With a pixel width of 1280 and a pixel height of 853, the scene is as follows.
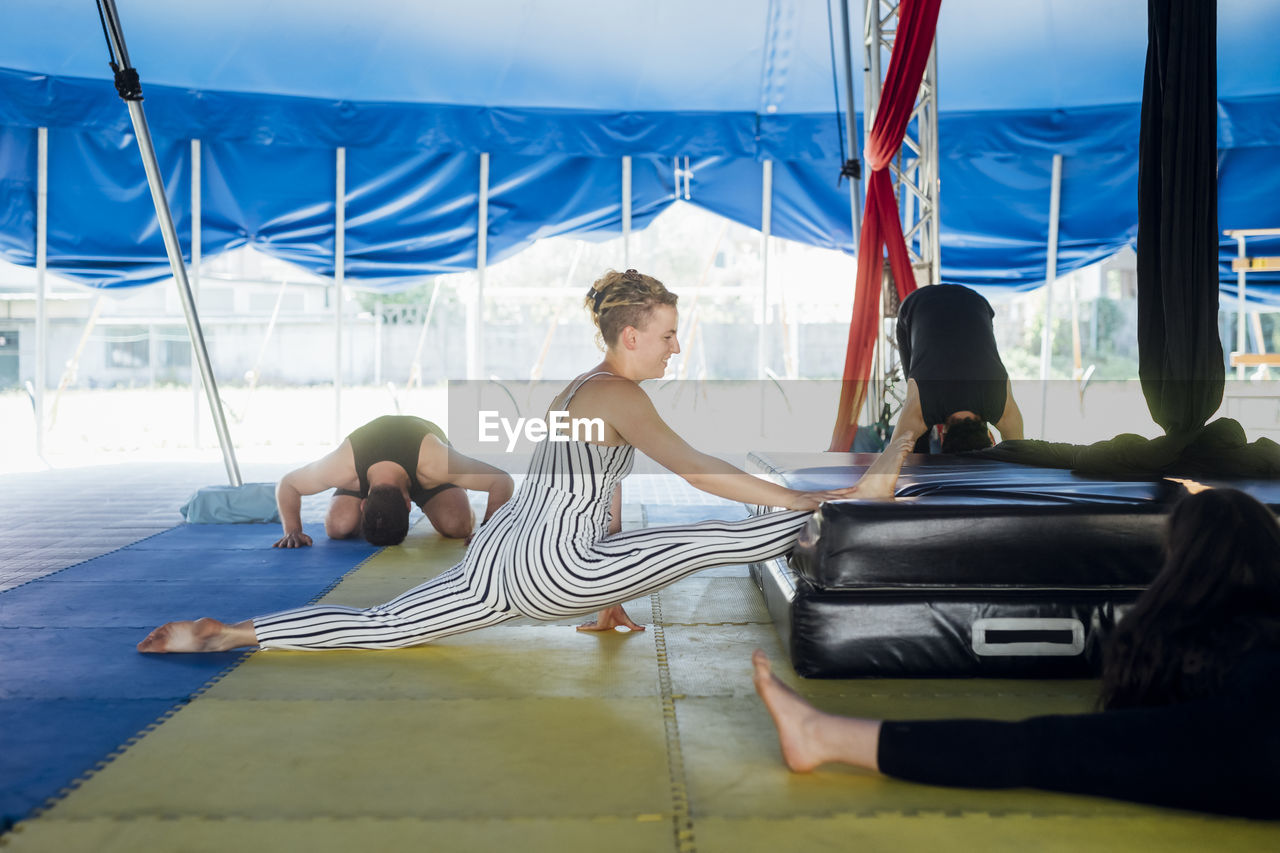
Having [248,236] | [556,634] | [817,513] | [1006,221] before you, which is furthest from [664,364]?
[1006,221]

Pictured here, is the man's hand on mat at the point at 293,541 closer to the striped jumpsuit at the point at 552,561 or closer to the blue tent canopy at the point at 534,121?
the striped jumpsuit at the point at 552,561

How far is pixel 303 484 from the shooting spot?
3.97 m

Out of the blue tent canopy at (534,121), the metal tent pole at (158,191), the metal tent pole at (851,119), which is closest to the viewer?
the metal tent pole at (158,191)

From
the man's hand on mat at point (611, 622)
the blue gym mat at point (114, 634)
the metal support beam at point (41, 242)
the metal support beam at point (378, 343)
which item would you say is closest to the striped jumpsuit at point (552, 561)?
the blue gym mat at point (114, 634)

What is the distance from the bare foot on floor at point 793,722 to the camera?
61.1 inches

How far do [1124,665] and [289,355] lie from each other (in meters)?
12.3

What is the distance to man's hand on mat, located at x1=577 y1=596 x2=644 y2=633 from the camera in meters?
2.59

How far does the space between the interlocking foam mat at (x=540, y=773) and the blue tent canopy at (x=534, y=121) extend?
17.4 feet

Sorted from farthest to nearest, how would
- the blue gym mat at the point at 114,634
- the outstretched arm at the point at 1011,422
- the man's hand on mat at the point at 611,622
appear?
1. the outstretched arm at the point at 1011,422
2. the man's hand on mat at the point at 611,622
3. the blue gym mat at the point at 114,634

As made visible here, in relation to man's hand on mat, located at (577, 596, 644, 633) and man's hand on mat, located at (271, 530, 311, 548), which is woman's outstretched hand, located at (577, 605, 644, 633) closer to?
man's hand on mat, located at (577, 596, 644, 633)

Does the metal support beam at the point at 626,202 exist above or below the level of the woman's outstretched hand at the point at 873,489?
above

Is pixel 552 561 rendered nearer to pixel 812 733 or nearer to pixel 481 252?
pixel 812 733

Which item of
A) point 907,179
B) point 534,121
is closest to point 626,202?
point 534,121

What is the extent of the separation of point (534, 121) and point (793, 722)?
6.00 m
